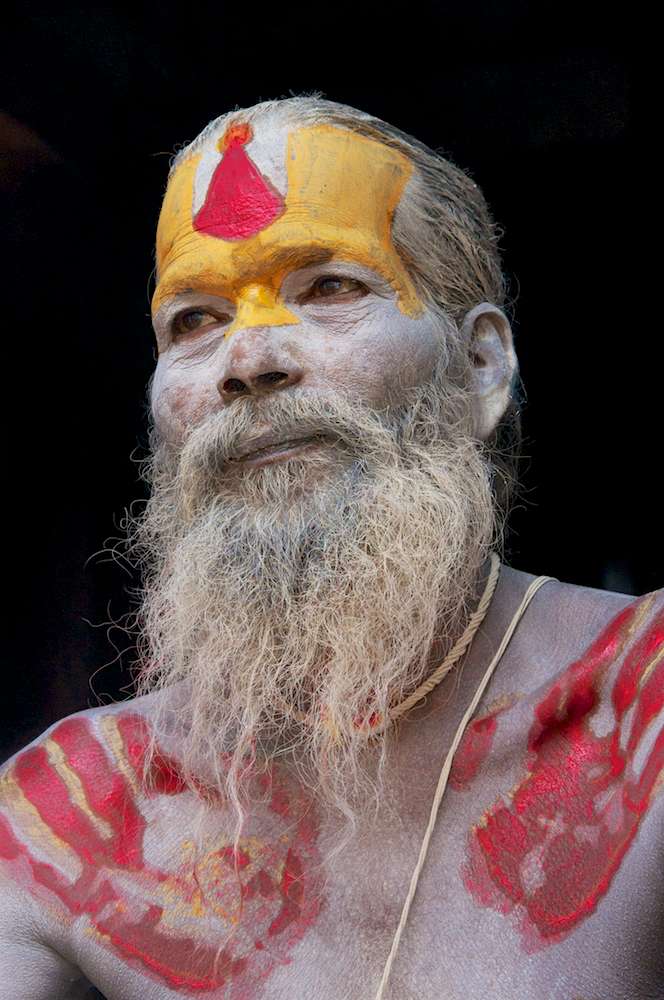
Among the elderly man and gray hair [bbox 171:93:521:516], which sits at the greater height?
gray hair [bbox 171:93:521:516]

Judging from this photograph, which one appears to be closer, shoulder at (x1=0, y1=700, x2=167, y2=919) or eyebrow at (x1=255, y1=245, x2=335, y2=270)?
shoulder at (x1=0, y1=700, x2=167, y2=919)

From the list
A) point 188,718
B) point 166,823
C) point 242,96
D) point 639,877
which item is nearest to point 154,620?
point 188,718

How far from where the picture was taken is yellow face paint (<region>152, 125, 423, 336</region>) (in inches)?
79.4

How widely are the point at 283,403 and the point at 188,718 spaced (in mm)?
541

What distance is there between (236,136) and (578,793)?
4.13ft

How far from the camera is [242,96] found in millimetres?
2914

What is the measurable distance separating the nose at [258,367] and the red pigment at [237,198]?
222 millimetres

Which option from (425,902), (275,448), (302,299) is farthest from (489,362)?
(425,902)

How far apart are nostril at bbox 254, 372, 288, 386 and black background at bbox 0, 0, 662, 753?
1.02 m

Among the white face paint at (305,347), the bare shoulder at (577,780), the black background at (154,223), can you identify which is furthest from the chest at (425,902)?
the black background at (154,223)

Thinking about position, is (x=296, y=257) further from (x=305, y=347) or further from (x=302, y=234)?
(x=305, y=347)

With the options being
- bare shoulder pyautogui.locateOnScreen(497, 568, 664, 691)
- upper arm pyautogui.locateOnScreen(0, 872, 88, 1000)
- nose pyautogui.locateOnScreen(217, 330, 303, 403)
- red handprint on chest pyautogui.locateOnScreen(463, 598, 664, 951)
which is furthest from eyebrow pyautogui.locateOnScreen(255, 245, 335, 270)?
upper arm pyautogui.locateOnScreen(0, 872, 88, 1000)

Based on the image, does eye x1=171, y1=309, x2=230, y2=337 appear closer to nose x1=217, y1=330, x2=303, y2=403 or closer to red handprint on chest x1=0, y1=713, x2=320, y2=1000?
nose x1=217, y1=330, x2=303, y2=403

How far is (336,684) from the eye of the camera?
1814 millimetres
